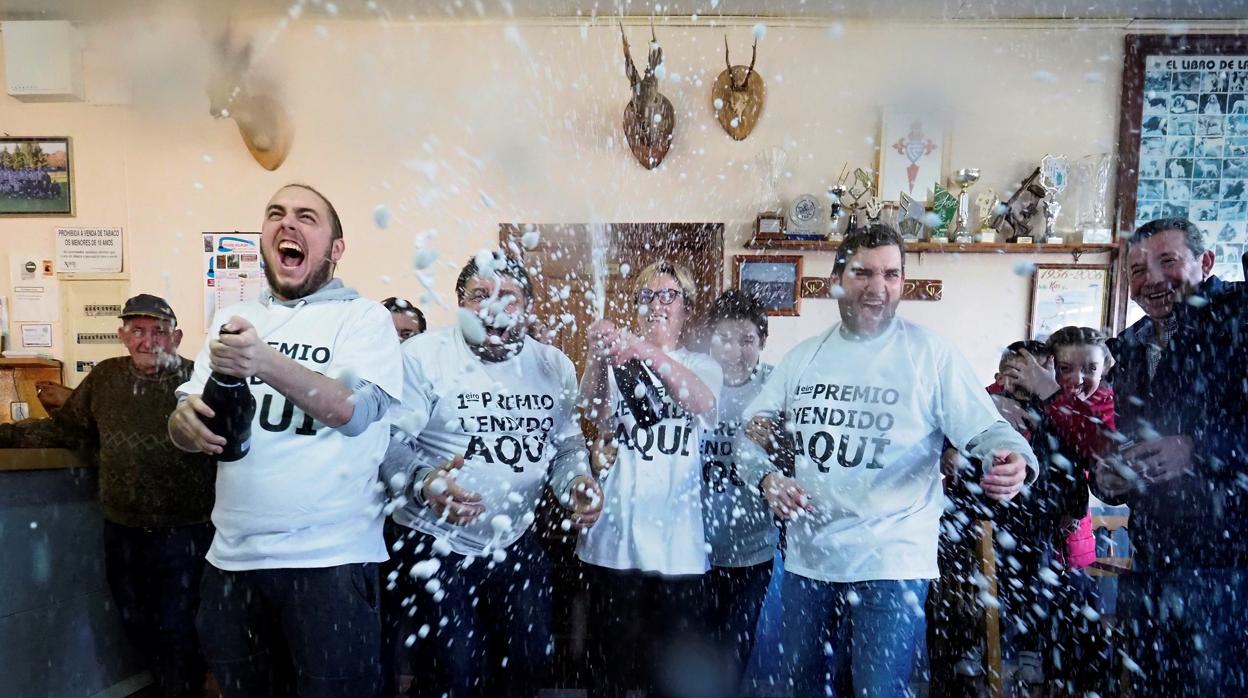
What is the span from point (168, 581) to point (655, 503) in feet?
4.78

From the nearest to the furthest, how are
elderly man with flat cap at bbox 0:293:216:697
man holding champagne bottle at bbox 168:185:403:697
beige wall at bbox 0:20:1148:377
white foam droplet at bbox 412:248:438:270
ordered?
man holding champagne bottle at bbox 168:185:403:697, elderly man with flat cap at bbox 0:293:216:697, beige wall at bbox 0:20:1148:377, white foam droplet at bbox 412:248:438:270

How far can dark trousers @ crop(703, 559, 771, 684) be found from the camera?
152 cm

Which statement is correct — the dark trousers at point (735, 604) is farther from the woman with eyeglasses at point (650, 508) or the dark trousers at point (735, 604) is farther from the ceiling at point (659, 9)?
the ceiling at point (659, 9)

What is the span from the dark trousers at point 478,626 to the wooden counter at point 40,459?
3.78ft

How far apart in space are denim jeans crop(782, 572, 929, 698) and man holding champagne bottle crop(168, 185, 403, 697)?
844mm

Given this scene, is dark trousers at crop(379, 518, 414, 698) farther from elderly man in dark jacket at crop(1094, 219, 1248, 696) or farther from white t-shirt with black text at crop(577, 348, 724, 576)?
elderly man in dark jacket at crop(1094, 219, 1248, 696)

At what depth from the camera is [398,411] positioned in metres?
1.40

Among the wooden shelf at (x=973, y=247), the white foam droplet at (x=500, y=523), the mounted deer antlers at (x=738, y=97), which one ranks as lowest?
the white foam droplet at (x=500, y=523)

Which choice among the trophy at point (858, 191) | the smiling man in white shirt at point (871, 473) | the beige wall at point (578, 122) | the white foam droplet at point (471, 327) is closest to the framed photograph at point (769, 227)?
the beige wall at point (578, 122)

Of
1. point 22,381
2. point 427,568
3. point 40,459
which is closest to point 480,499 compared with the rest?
point 427,568

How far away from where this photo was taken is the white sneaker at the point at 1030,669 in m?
1.89

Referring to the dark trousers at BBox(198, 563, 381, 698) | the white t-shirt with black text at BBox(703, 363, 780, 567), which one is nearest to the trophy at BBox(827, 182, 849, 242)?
the white t-shirt with black text at BBox(703, 363, 780, 567)

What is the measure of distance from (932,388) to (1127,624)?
76 centimetres

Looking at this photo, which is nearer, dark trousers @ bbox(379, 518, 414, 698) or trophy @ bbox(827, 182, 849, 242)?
dark trousers @ bbox(379, 518, 414, 698)
